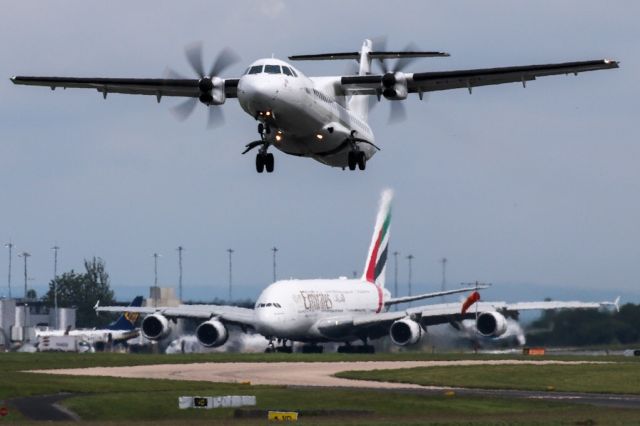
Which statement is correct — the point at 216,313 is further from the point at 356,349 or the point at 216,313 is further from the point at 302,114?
the point at 302,114

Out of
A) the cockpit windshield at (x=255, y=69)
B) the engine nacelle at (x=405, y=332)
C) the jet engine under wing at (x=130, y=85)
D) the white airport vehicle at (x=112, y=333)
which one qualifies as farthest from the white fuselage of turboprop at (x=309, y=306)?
the cockpit windshield at (x=255, y=69)

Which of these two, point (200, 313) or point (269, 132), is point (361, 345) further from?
point (269, 132)

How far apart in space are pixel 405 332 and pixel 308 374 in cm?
2363

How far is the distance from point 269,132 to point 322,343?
51.4 meters

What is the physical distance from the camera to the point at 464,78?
57.3 metres

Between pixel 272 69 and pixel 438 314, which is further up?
pixel 272 69

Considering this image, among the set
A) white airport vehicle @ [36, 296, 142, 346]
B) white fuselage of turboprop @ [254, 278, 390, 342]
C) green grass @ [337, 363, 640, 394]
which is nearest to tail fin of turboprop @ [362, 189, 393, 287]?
white fuselage of turboprop @ [254, 278, 390, 342]

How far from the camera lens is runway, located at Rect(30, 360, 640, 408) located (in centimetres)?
6153

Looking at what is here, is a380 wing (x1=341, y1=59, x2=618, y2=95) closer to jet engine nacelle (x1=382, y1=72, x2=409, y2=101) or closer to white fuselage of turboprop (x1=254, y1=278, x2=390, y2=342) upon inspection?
jet engine nacelle (x1=382, y1=72, x2=409, y2=101)

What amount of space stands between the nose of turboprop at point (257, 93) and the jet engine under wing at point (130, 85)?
7.17m

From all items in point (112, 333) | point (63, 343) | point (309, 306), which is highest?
point (309, 306)

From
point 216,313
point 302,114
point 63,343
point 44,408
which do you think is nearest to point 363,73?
point 302,114

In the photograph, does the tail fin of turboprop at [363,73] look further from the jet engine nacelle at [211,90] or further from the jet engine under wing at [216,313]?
the jet engine under wing at [216,313]

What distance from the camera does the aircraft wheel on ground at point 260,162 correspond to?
55.5 meters
